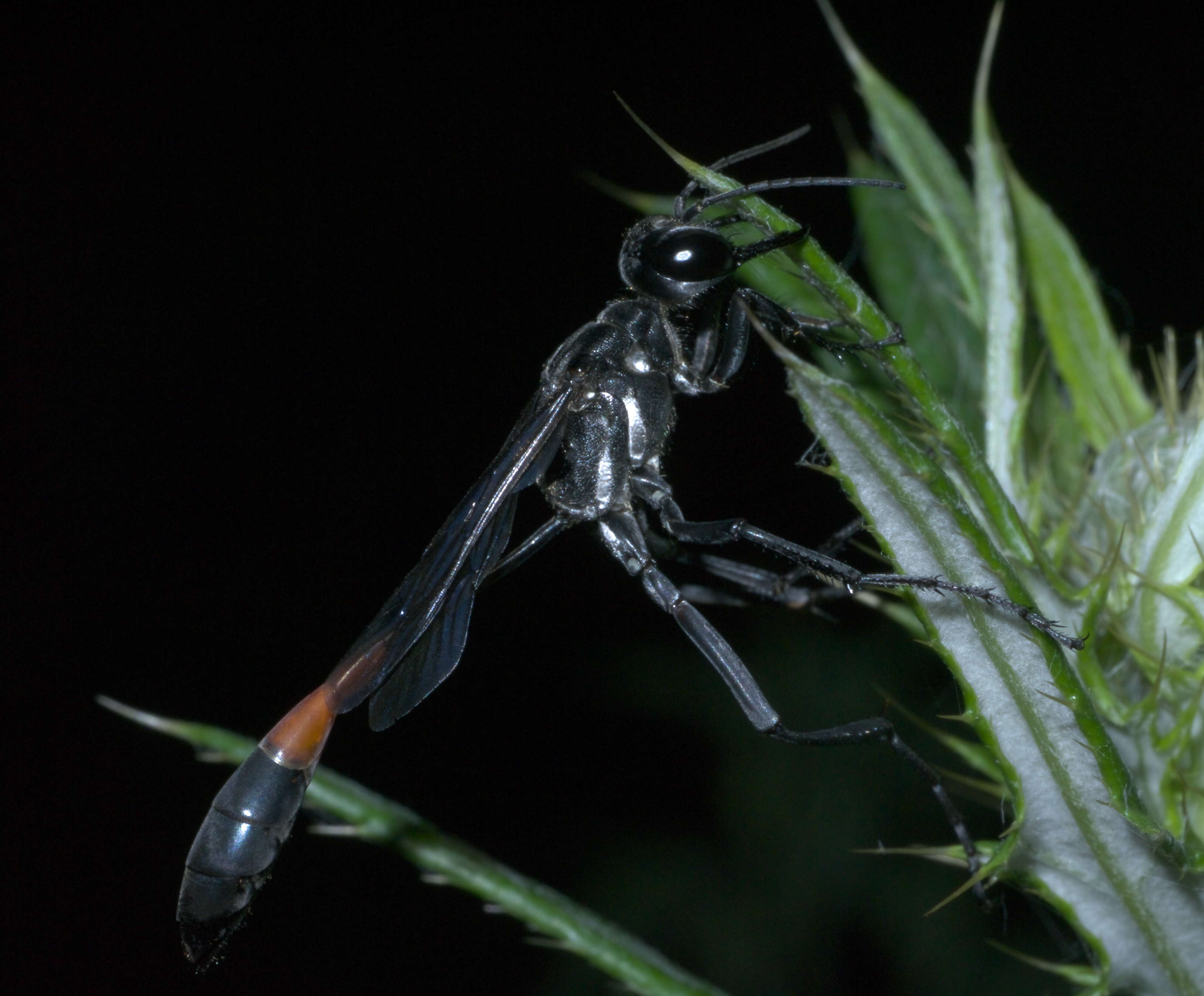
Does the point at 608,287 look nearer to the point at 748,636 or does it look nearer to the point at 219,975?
the point at 748,636

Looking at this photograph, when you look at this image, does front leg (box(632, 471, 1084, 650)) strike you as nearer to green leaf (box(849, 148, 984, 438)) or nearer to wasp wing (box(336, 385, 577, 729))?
wasp wing (box(336, 385, 577, 729))

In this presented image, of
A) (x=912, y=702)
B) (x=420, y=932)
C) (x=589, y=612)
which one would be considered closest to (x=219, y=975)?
(x=420, y=932)

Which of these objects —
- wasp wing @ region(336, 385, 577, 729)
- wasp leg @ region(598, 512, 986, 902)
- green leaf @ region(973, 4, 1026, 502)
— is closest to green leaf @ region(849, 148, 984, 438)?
green leaf @ region(973, 4, 1026, 502)

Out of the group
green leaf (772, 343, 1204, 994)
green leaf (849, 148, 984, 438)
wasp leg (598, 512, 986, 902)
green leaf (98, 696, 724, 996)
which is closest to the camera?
green leaf (772, 343, 1204, 994)

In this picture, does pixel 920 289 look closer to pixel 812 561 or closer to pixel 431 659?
pixel 812 561

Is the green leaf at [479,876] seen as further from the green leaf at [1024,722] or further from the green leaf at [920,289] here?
the green leaf at [920,289]

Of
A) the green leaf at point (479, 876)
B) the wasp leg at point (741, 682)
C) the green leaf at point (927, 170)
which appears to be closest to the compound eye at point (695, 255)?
the green leaf at point (927, 170)

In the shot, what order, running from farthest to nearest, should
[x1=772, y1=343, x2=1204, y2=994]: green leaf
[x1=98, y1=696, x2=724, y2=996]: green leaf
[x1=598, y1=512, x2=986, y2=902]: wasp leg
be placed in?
[x1=598, y1=512, x2=986, y2=902]: wasp leg < [x1=98, y1=696, x2=724, y2=996]: green leaf < [x1=772, y1=343, x2=1204, y2=994]: green leaf
